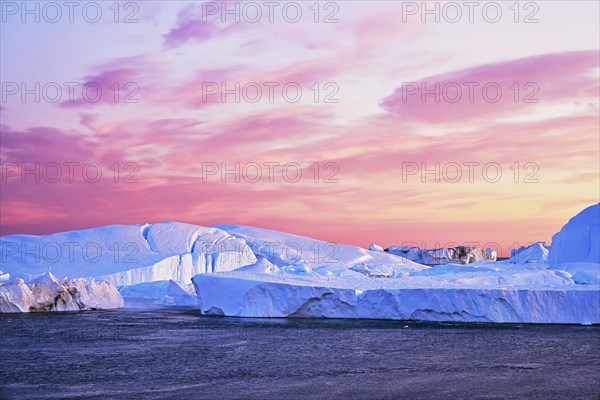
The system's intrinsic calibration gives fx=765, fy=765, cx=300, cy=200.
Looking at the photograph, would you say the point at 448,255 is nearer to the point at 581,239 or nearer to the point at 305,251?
the point at 305,251

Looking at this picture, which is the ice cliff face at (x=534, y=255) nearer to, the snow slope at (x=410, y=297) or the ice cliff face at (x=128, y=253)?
the ice cliff face at (x=128, y=253)

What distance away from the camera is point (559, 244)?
94.1 ft

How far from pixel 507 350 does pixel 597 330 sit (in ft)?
14.8

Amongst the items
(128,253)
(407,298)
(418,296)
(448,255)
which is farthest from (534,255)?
(448,255)

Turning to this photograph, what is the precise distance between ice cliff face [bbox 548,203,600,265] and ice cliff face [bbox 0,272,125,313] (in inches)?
635

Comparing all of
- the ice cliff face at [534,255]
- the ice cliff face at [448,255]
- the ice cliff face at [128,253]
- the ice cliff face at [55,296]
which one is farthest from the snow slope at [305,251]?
the ice cliff face at [448,255]

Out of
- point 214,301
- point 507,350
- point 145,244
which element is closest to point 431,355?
point 507,350

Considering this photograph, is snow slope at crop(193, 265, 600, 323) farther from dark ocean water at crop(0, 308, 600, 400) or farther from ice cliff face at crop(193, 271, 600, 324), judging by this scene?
dark ocean water at crop(0, 308, 600, 400)

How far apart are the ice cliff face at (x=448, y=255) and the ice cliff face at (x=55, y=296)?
52302mm

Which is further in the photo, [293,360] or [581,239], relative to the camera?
[581,239]

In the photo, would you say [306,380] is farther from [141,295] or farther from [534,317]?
[141,295]

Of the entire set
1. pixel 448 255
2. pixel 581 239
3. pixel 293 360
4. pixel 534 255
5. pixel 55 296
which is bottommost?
pixel 293 360

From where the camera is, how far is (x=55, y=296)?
24484 mm

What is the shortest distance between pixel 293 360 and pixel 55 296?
13002 mm
